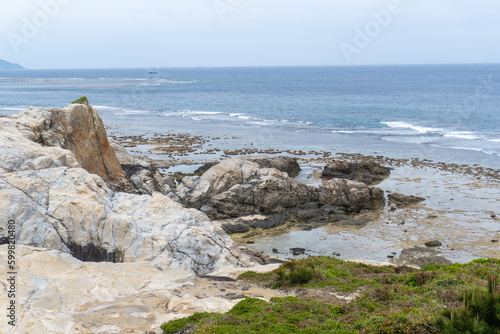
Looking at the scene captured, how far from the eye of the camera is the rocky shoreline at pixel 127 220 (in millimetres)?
12633

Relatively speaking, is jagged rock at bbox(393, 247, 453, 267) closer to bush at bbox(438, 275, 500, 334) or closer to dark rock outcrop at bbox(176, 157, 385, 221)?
dark rock outcrop at bbox(176, 157, 385, 221)

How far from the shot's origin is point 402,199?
1355 inches

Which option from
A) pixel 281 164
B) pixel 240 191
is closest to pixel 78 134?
pixel 240 191

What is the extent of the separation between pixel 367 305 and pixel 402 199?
76.9 feet

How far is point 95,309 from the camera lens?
1212 cm

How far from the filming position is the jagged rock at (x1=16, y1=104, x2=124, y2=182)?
23.9 meters

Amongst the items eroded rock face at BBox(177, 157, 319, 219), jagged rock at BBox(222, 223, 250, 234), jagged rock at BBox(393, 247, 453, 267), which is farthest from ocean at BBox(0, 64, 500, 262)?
eroded rock face at BBox(177, 157, 319, 219)

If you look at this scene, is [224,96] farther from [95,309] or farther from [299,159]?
[95,309]

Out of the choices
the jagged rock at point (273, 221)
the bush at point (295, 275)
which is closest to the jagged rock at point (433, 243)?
the jagged rock at point (273, 221)

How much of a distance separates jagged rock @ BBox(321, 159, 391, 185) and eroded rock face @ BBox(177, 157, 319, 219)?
23.5ft

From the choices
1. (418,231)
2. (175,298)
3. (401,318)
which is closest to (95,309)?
(175,298)

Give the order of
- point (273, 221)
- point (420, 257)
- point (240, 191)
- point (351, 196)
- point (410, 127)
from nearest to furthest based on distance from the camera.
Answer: point (420, 257)
point (273, 221)
point (240, 191)
point (351, 196)
point (410, 127)

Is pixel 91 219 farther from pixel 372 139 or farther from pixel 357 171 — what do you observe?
pixel 372 139

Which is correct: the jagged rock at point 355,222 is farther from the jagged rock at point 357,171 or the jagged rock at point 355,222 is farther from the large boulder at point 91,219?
the large boulder at point 91,219
